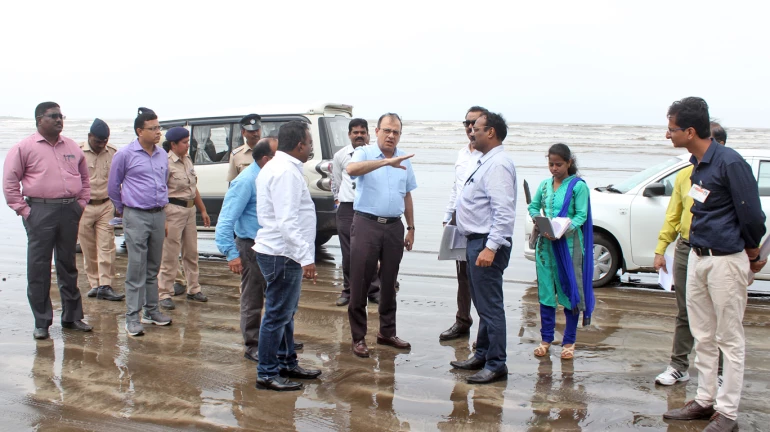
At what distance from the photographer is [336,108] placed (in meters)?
9.22

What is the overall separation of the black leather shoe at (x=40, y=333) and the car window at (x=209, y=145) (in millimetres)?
4188

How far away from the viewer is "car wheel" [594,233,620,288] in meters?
8.00

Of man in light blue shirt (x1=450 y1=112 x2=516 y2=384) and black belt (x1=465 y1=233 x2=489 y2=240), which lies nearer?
man in light blue shirt (x1=450 y1=112 x2=516 y2=384)

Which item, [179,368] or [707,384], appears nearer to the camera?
[707,384]

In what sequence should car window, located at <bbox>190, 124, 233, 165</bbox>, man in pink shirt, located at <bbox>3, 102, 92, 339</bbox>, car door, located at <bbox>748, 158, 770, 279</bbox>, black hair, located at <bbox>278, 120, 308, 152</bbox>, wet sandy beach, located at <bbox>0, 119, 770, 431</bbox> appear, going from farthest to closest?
car window, located at <bbox>190, 124, 233, 165</bbox>
car door, located at <bbox>748, 158, 770, 279</bbox>
man in pink shirt, located at <bbox>3, 102, 92, 339</bbox>
black hair, located at <bbox>278, 120, 308, 152</bbox>
wet sandy beach, located at <bbox>0, 119, 770, 431</bbox>

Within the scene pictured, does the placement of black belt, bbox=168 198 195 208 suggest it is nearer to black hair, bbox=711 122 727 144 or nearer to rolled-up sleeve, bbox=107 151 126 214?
rolled-up sleeve, bbox=107 151 126 214

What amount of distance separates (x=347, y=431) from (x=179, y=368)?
1.74 m

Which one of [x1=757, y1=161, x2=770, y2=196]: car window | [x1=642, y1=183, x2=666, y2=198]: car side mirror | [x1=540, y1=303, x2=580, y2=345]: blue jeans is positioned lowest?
[x1=540, y1=303, x2=580, y2=345]: blue jeans

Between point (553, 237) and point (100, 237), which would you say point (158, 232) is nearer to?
point (100, 237)

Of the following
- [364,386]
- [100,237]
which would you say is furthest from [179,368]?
[100,237]

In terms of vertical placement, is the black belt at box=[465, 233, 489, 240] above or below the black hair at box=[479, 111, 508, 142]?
below

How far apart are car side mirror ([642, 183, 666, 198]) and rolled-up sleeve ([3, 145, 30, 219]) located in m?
6.26

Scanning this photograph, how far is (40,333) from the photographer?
5.82m

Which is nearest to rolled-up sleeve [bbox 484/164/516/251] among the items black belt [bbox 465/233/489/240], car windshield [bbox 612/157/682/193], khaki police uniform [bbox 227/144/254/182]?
black belt [bbox 465/233/489/240]
